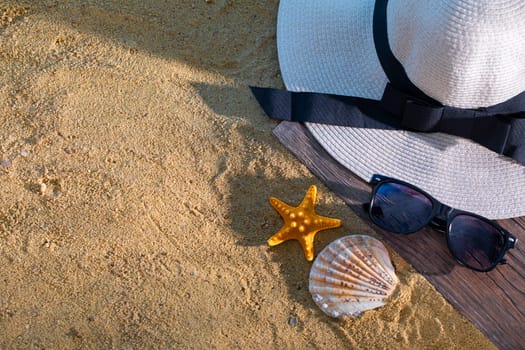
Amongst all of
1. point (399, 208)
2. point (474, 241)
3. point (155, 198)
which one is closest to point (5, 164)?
point (155, 198)

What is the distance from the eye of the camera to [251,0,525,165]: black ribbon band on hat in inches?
91.0

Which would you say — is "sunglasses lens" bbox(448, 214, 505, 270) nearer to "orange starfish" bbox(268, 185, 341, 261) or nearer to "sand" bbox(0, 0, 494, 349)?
"sand" bbox(0, 0, 494, 349)

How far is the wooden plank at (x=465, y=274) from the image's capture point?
235cm

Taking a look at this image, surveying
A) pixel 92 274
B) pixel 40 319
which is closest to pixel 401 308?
pixel 92 274

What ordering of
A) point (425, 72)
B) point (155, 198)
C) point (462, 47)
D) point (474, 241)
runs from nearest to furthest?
point (462, 47) < point (425, 72) < point (474, 241) < point (155, 198)

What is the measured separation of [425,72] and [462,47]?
17 cm

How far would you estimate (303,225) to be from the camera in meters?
2.45

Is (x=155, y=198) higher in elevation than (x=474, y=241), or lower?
lower

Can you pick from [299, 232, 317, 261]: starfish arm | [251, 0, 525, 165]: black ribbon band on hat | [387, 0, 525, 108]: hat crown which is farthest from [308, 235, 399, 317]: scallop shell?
[387, 0, 525, 108]: hat crown

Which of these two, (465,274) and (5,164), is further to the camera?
(5,164)

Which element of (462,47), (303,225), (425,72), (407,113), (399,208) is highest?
(462,47)

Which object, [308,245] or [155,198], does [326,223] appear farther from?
[155,198]

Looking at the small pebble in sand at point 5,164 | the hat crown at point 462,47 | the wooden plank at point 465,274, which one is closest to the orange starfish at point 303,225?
the wooden plank at point 465,274

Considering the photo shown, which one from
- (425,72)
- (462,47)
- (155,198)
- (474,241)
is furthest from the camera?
(155,198)
